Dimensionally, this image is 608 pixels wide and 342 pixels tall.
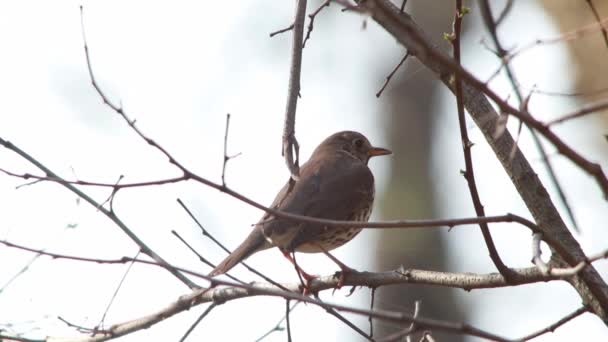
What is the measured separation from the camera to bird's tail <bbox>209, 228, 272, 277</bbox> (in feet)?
20.6

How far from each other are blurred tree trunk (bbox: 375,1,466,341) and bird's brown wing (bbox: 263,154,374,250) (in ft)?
20.2

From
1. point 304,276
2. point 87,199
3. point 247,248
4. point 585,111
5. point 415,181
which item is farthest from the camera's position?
point 415,181

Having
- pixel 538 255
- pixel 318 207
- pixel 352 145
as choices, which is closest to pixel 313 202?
pixel 318 207

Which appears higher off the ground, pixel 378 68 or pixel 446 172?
pixel 378 68

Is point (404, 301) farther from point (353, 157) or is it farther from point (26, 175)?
point (26, 175)

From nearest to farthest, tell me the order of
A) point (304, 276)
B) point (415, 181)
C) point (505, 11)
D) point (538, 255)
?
1. point (505, 11)
2. point (538, 255)
3. point (304, 276)
4. point (415, 181)

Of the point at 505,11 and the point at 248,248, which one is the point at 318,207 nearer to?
the point at 248,248

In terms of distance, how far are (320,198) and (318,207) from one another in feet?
0.33

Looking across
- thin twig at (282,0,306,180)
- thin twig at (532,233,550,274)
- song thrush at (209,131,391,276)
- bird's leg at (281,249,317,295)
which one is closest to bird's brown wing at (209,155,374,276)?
song thrush at (209,131,391,276)

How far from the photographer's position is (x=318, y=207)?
6.84 m

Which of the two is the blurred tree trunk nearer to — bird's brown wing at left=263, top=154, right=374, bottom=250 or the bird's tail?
bird's brown wing at left=263, top=154, right=374, bottom=250

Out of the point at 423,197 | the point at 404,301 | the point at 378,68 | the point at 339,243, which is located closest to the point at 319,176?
the point at 339,243

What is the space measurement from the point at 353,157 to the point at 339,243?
1.55 meters

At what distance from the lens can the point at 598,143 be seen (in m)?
10.6
